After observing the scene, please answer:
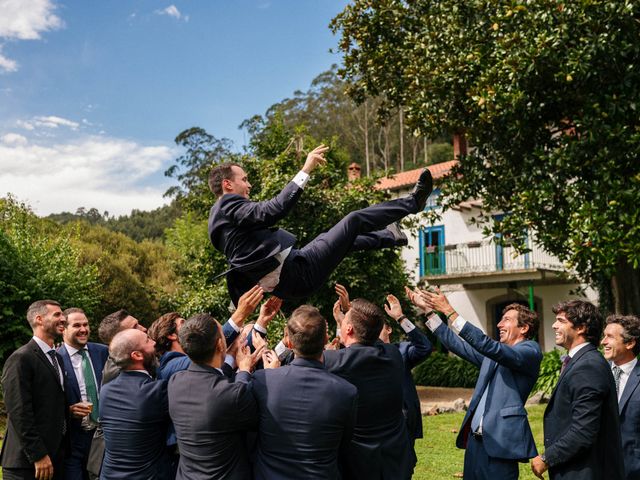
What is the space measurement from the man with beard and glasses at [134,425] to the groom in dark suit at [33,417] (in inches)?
48.5

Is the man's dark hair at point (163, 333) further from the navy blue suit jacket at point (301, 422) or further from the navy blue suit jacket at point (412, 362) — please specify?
the navy blue suit jacket at point (412, 362)

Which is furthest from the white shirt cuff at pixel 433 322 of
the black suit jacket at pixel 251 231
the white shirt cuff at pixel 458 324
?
the black suit jacket at pixel 251 231

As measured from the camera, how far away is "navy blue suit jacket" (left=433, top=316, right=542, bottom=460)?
503cm

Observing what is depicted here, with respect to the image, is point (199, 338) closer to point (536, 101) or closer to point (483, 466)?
point (483, 466)

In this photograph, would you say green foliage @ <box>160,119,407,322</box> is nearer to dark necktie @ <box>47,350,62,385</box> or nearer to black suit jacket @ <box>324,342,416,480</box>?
dark necktie @ <box>47,350,62,385</box>

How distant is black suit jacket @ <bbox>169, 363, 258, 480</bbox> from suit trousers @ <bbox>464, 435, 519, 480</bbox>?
2183 millimetres

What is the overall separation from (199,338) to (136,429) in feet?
2.73

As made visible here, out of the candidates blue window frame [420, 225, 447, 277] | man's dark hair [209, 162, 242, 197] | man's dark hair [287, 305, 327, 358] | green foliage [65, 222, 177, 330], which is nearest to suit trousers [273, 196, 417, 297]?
man's dark hair [209, 162, 242, 197]

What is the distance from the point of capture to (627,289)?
14.9 m

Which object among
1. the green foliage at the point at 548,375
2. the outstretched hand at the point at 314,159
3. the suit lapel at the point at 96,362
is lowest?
the green foliage at the point at 548,375

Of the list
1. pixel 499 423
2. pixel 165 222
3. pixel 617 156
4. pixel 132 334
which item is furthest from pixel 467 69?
pixel 165 222

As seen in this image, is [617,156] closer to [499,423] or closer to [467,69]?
[467,69]

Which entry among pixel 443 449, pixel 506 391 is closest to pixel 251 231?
pixel 506 391

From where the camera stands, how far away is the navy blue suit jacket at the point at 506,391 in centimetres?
503
